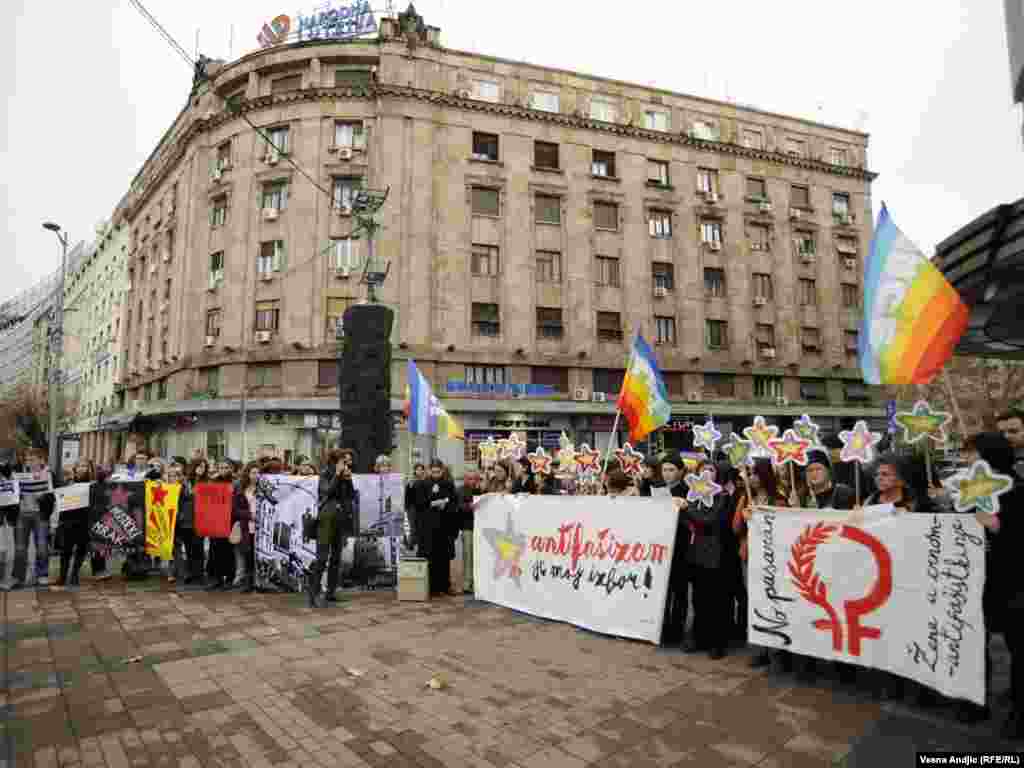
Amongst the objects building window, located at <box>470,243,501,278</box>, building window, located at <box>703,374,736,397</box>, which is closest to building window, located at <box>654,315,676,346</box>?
building window, located at <box>703,374,736,397</box>

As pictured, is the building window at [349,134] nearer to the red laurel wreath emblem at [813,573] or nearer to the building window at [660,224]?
the building window at [660,224]

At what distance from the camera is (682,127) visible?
3397 cm

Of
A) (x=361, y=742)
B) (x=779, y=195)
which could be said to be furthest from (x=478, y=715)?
(x=779, y=195)

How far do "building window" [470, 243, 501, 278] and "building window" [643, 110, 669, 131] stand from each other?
12.3 metres

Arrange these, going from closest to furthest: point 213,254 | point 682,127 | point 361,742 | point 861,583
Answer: point 361,742 < point 861,583 < point 213,254 < point 682,127

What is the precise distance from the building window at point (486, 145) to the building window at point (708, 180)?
1210cm

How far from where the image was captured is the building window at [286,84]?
29859mm

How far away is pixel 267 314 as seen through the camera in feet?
93.4

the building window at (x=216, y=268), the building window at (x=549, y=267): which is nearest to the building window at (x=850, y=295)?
the building window at (x=549, y=267)

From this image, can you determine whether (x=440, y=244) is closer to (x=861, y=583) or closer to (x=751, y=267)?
(x=751, y=267)

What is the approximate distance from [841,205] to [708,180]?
33.2ft

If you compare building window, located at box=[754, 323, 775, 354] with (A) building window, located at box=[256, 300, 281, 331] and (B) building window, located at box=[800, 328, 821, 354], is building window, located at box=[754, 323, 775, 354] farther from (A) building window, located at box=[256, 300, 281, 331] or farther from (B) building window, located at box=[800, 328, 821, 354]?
(A) building window, located at box=[256, 300, 281, 331]

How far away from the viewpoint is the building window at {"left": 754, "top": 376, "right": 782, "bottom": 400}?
33.8 meters

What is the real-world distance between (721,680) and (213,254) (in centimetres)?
3228
